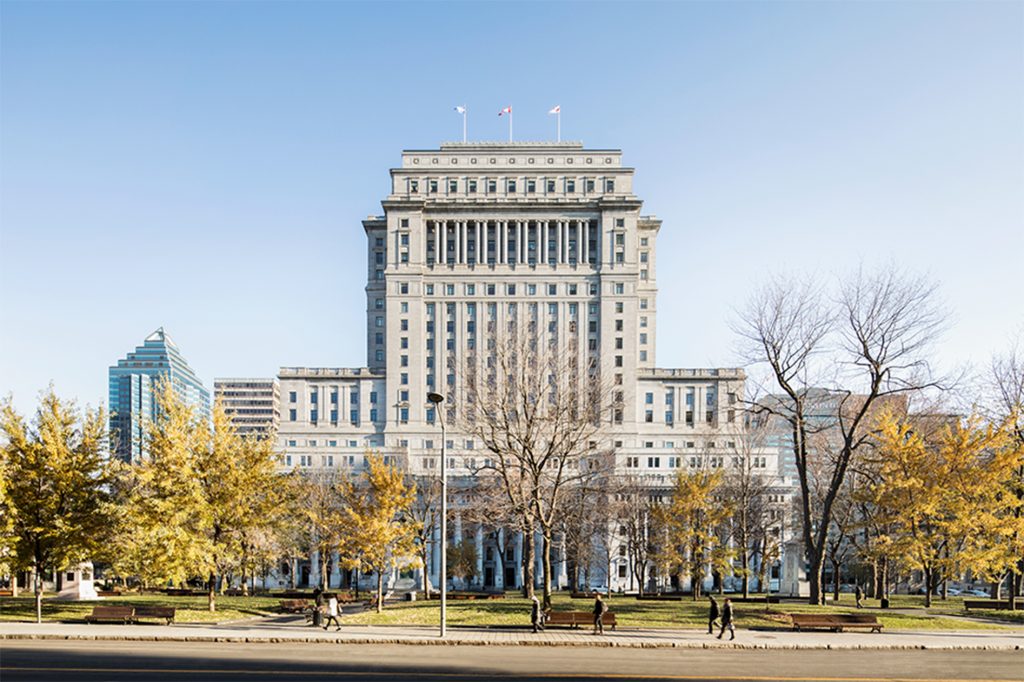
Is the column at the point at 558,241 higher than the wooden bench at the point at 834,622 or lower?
higher

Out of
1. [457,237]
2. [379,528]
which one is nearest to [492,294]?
[457,237]

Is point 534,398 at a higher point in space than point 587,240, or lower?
lower

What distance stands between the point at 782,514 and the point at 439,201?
245 feet

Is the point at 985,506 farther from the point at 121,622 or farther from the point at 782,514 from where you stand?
the point at 121,622

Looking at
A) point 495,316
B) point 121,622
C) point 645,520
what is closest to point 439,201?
point 495,316

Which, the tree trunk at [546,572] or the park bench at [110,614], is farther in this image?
the tree trunk at [546,572]

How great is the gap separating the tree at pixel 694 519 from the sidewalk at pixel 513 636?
54.3 feet

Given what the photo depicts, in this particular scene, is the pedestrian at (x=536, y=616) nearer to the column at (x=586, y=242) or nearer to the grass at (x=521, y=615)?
the grass at (x=521, y=615)

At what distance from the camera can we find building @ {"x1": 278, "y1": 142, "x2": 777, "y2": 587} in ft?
385

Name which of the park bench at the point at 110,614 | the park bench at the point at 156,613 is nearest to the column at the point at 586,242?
the park bench at the point at 156,613

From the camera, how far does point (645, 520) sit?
72500 millimetres

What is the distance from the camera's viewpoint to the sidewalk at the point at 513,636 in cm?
2817

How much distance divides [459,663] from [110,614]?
58.0 ft

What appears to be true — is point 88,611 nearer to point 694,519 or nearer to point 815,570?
point 694,519
